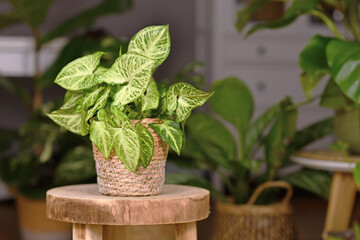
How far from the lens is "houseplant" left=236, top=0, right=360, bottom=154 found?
4.21 ft

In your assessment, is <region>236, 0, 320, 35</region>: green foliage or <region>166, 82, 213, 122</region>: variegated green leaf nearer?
<region>166, 82, 213, 122</region>: variegated green leaf

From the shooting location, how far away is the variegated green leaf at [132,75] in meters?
0.89

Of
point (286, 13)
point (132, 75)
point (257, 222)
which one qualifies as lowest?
point (257, 222)

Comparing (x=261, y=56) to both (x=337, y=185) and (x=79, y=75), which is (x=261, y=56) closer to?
(x=337, y=185)

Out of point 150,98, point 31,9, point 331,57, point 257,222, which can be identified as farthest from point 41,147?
point 150,98

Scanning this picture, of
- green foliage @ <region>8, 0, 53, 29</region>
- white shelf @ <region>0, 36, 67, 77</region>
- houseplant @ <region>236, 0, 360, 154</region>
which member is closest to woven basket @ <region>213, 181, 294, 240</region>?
houseplant @ <region>236, 0, 360, 154</region>

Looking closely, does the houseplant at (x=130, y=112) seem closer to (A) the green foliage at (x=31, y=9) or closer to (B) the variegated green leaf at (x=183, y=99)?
(B) the variegated green leaf at (x=183, y=99)

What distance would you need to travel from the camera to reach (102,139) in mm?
881

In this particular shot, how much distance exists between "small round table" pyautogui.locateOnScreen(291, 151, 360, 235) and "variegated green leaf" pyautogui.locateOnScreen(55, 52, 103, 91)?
845 mm

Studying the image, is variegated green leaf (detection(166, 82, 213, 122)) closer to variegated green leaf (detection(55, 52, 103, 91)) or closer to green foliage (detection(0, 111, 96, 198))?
variegated green leaf (detection(55, 52, 103, 91))

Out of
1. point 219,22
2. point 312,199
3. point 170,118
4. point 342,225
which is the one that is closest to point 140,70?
point 170,118

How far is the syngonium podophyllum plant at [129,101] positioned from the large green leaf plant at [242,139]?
2.49 ft

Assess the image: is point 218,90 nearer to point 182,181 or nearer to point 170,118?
point 182,181

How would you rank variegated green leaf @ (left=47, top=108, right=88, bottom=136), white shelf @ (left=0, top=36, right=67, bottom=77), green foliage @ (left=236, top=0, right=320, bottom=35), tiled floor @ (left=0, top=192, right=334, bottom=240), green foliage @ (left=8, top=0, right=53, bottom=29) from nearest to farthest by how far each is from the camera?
variegated green leaf @ (left=47, top=108, right=88, bottom=136)
green foliage @ (left=236, top=0, right=320, bottom=35)
green foliage @ (left=8, top=0, right=53, bottom=29)
tiled floor @ (left=0, top=192, right=334, bottom=240)
white shelf @ (left=0, top=36, right=67, bottom=77)
